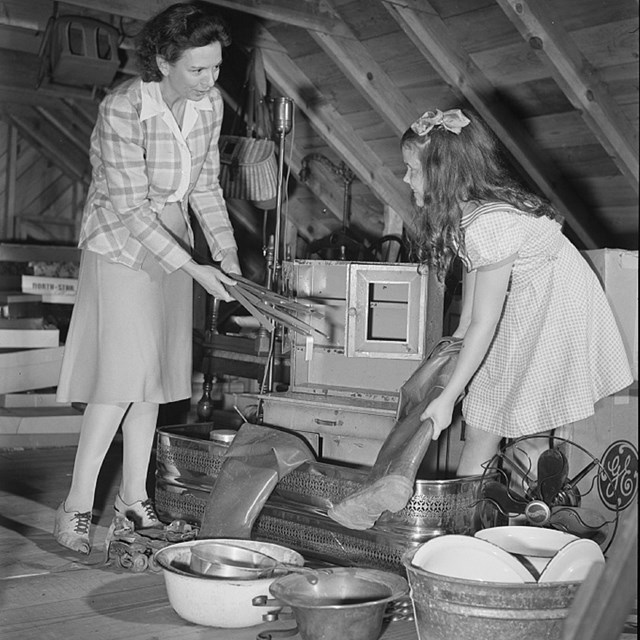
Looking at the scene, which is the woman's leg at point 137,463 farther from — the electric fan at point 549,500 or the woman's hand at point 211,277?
the electric fan at point 549,500

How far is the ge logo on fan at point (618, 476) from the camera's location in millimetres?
2678

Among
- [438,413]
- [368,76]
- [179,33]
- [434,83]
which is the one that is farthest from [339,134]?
[438,413]

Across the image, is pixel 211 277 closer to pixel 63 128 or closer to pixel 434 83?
pixel 434 83

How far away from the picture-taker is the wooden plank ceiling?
3.46 meters

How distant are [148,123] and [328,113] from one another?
2310 millimetres

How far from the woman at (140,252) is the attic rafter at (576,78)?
1.31 m

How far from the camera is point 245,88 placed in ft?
14.9

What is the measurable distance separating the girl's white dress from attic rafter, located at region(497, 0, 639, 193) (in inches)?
42.6

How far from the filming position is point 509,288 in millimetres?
2381

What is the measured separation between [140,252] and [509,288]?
96 centimetres

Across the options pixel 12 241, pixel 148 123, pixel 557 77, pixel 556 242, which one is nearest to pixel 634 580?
pixel 556 242

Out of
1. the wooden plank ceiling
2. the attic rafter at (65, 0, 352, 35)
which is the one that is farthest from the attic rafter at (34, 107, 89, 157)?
the attic rafter at (65, 0, 352, 35)

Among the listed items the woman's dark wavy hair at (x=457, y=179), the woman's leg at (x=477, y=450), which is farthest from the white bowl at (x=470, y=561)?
the woman's dark wavy hair at (x=457, y=179)

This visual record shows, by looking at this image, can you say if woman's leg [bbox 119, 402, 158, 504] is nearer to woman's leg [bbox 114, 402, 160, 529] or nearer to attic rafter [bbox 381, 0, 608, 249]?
woman's leg [bbox 114, 402, 160, 529]
